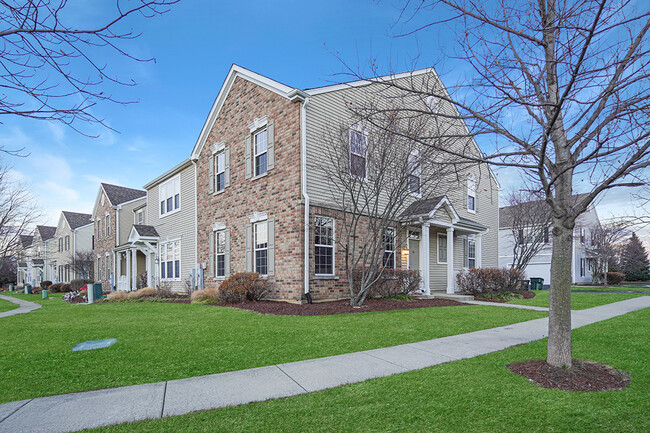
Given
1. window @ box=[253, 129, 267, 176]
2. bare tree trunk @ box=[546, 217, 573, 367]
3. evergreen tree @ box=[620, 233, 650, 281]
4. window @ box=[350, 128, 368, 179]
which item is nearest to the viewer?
bare tree trunk @ box=[546, 217, 573, 367]

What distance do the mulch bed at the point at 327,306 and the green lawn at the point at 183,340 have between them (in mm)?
594

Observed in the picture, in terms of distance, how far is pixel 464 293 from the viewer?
1670 centimetres

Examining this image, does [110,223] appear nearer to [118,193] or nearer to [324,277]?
[118,193]

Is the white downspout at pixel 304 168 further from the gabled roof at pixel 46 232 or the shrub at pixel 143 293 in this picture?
the gabled roof at pixel 46 232

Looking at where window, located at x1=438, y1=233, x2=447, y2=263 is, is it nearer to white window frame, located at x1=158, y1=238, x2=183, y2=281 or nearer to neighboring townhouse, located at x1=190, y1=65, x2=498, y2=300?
neighboring townhouse, located at x1=190, y1=65, x2=498, y2=300

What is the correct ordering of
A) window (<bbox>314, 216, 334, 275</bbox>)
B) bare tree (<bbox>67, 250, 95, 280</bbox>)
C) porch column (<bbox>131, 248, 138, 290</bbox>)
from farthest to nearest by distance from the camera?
bare tree (<bbox>67, 250, 95, 280</bbox>) → porch column (<bbox>131, 248, 138, 290</bbox>) → window (<bbox>314, 216, 334, 275</bbox>)

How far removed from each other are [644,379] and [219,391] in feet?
17.0

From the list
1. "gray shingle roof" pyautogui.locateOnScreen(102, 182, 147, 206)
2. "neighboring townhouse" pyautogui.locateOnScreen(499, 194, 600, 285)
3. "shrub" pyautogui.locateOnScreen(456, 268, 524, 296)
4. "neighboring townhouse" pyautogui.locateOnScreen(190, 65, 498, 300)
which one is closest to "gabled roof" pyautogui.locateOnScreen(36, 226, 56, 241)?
"gray shingle roof" pyautogui.locateOnScreen(102, 182, 147, 206)

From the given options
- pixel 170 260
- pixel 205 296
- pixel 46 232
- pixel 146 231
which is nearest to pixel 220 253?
pixel 205 296

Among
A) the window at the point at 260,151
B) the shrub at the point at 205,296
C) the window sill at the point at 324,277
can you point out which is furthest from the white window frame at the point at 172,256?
the window sill at the point at 324,277

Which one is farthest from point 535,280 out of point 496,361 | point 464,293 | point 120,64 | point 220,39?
point 120,64

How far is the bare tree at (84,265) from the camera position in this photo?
111 ft

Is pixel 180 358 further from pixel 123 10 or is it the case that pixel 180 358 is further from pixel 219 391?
pixel 123 10

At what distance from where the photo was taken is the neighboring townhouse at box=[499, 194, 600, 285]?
112 ft
